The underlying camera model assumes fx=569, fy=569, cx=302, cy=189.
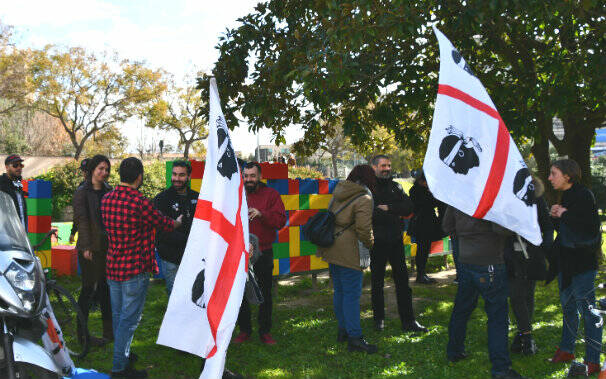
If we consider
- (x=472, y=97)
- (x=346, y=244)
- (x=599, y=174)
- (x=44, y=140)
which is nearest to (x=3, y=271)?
(x=346, y=244)

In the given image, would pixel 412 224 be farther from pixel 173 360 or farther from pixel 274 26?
pixel 173 360

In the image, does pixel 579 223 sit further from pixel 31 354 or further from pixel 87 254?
pixel 87 254

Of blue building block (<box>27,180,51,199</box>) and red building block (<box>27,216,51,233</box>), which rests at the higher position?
blue building block (<box>27,180,51,199</box>)

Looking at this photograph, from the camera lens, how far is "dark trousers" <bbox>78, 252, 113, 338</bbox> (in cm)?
576

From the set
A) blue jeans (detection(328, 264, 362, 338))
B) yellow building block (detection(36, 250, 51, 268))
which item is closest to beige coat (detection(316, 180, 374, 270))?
blue jeans (detection(328, 264, 362, 338))

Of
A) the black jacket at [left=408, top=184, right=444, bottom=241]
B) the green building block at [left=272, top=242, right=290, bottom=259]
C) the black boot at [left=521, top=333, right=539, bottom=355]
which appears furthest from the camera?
the black jacket at [left=408, top=184, right=444, bottom=241]

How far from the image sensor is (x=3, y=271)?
365cm

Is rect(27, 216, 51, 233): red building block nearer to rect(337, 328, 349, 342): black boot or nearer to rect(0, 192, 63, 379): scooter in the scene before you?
rect(0, 192, 63, 379): scooter

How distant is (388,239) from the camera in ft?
19.8

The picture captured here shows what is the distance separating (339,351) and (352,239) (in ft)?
3.69

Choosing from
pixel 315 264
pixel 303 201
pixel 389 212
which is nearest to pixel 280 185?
pixel 303 201

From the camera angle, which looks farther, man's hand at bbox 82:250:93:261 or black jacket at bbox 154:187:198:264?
man's hand at bbox 82:250:93:261

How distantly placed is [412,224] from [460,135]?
15.2 ft

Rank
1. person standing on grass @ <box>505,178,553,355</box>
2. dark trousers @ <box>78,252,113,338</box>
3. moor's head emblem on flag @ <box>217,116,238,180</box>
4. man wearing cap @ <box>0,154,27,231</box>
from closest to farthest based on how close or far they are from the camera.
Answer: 1. moor's head emblem on flag @ <box>217,116,238,180</box>
2. person standing on grass @ <box>505,178,553,355</box>
3. dark trousers @ <box>78,252,113,338</box>
4. man wearing cap @ <box>0,154,27,231</box>
